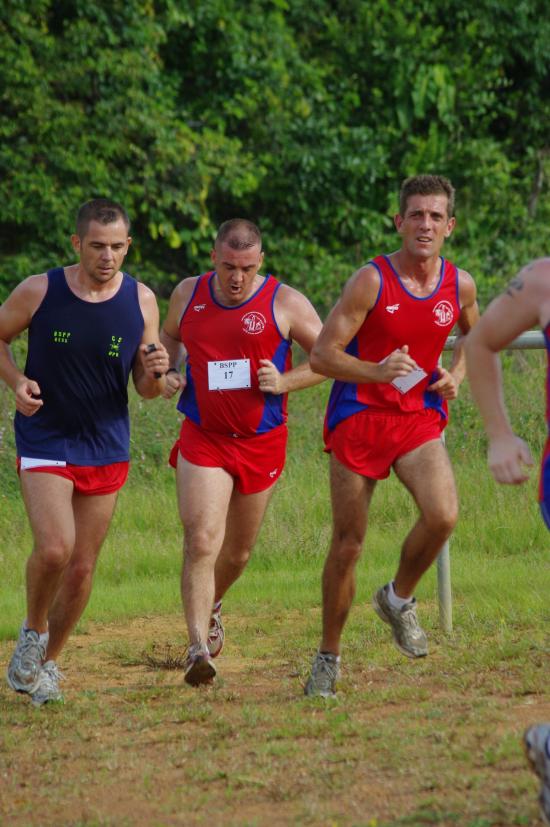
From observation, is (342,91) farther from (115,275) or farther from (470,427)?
(115,275)

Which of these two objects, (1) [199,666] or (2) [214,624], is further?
(2) [214,624]

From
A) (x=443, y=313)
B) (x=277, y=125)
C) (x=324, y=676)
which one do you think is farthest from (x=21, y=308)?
(x=277, y=125)

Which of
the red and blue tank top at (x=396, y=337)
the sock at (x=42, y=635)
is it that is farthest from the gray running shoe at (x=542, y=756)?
the sock at (x=42, y=635)

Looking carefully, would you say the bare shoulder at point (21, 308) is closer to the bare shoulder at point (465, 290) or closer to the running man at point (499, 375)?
the bare shoulder at point (465, 290)

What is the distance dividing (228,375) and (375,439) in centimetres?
106

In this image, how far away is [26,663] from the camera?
22.4 feet

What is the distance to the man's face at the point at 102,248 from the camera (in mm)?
6863

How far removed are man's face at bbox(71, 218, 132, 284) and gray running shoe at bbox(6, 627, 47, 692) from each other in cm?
178

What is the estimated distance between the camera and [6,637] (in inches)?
351

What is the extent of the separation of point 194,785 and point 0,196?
1327 cm

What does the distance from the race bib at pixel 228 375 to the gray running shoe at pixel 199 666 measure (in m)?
1.36

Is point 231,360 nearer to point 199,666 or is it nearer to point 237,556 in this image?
point 237,556

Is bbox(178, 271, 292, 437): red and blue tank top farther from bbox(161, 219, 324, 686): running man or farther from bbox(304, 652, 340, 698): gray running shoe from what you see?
bbox(304, 652, 340, 698): gray running shoe

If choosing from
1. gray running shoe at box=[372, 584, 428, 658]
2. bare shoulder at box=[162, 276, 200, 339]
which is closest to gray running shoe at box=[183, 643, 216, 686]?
gray running shoe at box=[372, 584, 428, 658]
